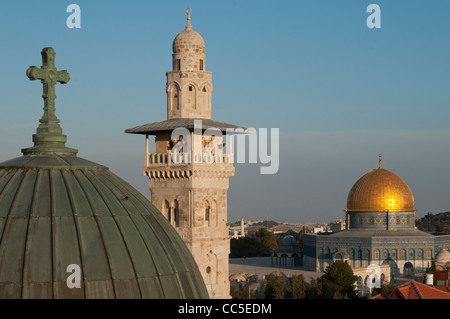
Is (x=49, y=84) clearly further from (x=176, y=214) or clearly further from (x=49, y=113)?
(x=176, y=214)

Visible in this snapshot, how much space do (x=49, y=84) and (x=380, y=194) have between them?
5422 cm

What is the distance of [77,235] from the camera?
7082mm

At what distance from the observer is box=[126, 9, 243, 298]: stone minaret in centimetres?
2945

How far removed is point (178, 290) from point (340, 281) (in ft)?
127

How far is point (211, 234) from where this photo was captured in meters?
29.7

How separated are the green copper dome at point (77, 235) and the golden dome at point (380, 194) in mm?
53474

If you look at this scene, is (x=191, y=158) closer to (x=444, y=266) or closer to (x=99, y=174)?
(x=99, y=174)

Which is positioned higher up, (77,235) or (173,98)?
(173,98)

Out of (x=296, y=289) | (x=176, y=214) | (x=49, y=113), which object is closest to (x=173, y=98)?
(x=176, y=214)

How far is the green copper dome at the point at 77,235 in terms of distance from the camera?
6.84 meters

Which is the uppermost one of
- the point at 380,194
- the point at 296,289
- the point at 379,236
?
the point at 380,194

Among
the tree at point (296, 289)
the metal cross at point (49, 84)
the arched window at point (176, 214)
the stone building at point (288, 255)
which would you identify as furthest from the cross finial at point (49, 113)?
the stone building at point (288, 255)

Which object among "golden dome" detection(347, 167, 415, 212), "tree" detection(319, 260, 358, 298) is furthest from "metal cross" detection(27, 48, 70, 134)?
"golden dome" detection(347, 167, 415, 212)
